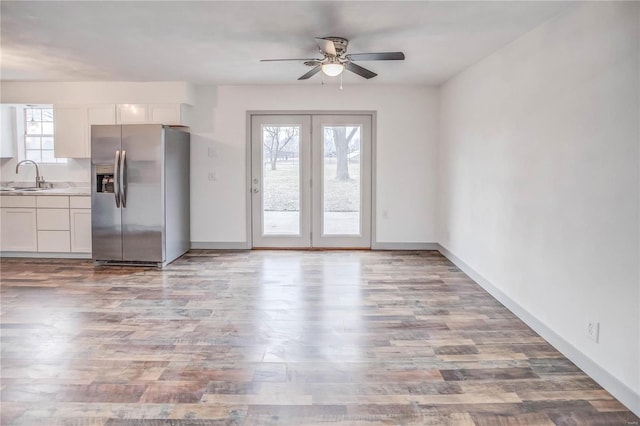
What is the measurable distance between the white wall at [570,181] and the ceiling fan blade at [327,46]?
1.53 m

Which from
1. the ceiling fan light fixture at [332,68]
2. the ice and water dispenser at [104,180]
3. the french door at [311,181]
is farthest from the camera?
the french door at [311,181]

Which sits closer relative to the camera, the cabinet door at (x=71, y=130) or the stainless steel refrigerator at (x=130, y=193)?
the stainless steel refrigerator at (x=130, y=193)

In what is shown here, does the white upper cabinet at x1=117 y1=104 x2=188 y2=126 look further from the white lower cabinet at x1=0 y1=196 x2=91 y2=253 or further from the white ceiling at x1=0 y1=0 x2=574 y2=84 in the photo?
the white lower cabinet at x1=0 y1=196 x2=91 y2=253

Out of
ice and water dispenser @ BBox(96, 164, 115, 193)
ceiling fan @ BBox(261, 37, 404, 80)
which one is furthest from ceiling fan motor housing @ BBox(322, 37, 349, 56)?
ice and water dispenser @ BBox(96, 164, 115, 193)

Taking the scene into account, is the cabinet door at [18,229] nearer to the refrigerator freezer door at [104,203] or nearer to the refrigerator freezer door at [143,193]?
the refrigerator freezer door at [104,203]

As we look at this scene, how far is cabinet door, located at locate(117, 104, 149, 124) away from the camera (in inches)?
243

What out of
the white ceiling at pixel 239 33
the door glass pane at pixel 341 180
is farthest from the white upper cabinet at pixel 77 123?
the door glass pane at pixel 341 180

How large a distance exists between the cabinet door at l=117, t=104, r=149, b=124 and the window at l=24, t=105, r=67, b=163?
133 cm

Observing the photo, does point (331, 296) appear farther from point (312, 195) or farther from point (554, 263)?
point (312, 195)

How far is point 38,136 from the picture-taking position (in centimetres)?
666

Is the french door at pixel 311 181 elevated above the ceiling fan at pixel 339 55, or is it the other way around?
the ceiling fan at pixel 339 55

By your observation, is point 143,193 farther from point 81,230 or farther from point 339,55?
point 339,55

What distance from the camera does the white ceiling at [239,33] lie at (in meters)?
3.19

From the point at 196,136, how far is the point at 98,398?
462cm
